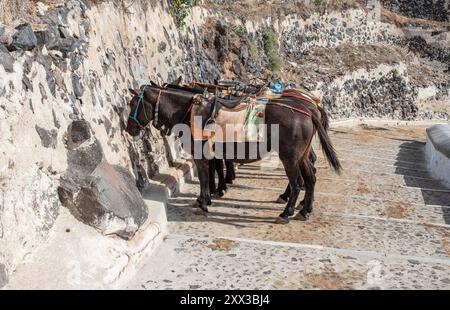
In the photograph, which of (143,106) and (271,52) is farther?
(271,52)

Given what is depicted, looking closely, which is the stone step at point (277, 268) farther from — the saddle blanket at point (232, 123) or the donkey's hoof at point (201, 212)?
the saddle blanket at point (232, 123)

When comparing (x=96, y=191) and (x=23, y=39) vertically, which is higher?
(x=23, y=39)

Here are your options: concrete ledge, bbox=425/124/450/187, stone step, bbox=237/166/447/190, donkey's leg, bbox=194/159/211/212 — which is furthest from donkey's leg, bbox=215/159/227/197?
concrete ledge, bbox=425/124/450/187

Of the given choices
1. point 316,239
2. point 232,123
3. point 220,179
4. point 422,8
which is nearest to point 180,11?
point 220,179

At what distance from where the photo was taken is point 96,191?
544 cm

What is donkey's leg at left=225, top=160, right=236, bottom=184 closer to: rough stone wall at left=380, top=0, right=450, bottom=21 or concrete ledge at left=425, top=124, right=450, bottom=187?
concrete ledge at left=425, top=124, right=450, bottom=187

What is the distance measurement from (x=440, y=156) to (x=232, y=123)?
7.05 m

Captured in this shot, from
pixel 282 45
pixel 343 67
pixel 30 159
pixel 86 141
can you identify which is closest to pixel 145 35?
pixel 86 141

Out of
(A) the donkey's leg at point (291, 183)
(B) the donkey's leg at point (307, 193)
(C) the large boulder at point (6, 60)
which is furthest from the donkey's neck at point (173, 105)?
(C) the large boulder at point (6, 60)

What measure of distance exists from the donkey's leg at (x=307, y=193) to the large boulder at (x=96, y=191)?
2.60 meters

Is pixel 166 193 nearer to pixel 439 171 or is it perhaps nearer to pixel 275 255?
pixel 275 255

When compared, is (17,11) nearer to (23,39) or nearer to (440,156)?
(23,39)

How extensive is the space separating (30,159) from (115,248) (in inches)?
52.2

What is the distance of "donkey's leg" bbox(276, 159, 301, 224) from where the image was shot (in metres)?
7.25
